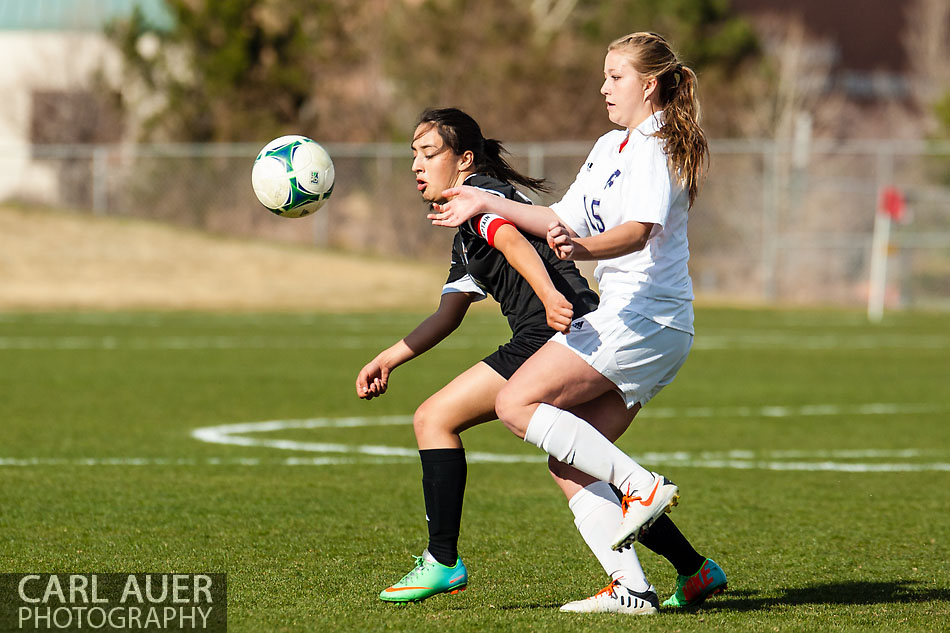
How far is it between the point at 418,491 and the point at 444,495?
268 cm

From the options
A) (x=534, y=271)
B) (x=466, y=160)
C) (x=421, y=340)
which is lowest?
(x=421, y=340)

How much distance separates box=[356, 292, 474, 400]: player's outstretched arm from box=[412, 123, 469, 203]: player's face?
1.28 feet

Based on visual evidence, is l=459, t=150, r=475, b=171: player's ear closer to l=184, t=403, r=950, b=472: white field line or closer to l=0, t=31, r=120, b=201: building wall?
l=184, t=403, r=950, b=472: white field line

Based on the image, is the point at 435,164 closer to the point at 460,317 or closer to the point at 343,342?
the point at 460,317

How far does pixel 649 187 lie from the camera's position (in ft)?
15.4

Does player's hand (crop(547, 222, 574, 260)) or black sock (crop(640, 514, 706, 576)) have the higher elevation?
player's hand (crop(547, 222, 574, 260))

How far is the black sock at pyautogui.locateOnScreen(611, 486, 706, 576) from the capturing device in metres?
5.14

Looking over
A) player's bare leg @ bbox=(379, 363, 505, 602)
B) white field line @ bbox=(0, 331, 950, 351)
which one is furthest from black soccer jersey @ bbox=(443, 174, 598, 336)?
white field line @ bbox=(0, 331, 950, 351)

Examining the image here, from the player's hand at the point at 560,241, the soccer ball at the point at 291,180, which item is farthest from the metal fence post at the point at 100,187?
the player's hand at the point at 560,241

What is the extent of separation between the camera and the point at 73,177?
32.2 meters

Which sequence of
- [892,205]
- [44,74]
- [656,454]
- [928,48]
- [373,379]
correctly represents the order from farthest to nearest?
[928,48]
[44,74]
[892,205]
[656,454]
[373,379]

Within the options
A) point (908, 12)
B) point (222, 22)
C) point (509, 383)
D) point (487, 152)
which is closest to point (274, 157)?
point (487, 152)

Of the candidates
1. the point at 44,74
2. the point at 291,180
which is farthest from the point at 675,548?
the point at 44,74

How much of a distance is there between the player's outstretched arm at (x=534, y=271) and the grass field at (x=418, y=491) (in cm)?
100
